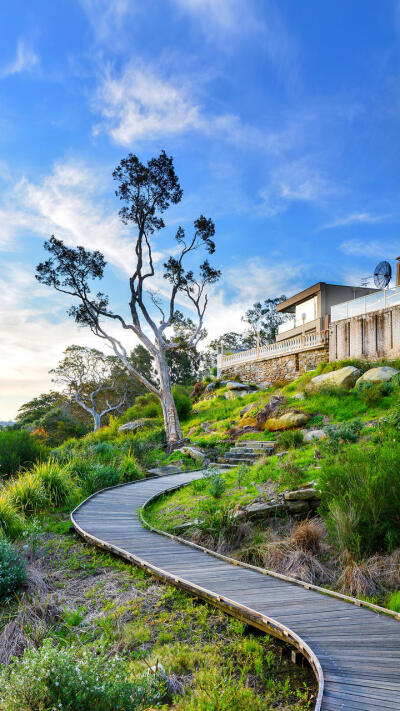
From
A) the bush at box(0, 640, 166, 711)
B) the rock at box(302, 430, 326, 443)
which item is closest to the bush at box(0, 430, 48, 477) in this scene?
the rock at box(302, 430, 326, 443)

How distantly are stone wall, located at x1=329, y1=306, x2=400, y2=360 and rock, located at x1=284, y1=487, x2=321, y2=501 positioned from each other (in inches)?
423

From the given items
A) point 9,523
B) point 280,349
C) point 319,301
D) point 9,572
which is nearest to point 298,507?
point 9,572

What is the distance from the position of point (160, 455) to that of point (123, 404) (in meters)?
20.6

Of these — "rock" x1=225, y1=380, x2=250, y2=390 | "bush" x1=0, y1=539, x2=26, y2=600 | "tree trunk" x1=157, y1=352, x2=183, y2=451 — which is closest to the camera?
"bush" x1=0, y1=539, x2=26, y2=600

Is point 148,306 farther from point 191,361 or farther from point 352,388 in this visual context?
point 191,361

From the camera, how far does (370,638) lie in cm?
285

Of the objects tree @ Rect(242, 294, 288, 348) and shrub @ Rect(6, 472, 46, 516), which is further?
tree @ Rect(242, 294, 288, 348)

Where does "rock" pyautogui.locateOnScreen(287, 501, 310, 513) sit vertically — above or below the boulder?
below

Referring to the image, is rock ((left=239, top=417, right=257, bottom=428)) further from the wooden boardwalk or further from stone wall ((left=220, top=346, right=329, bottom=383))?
the wooden boardwalk

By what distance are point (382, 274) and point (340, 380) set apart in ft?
33.0

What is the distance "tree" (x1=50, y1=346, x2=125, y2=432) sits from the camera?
31938 mm

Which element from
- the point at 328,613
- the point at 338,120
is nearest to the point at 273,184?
the point at 338,120

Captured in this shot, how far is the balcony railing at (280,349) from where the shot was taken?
19208 millimetres

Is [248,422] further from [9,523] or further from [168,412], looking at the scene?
[9,523]
